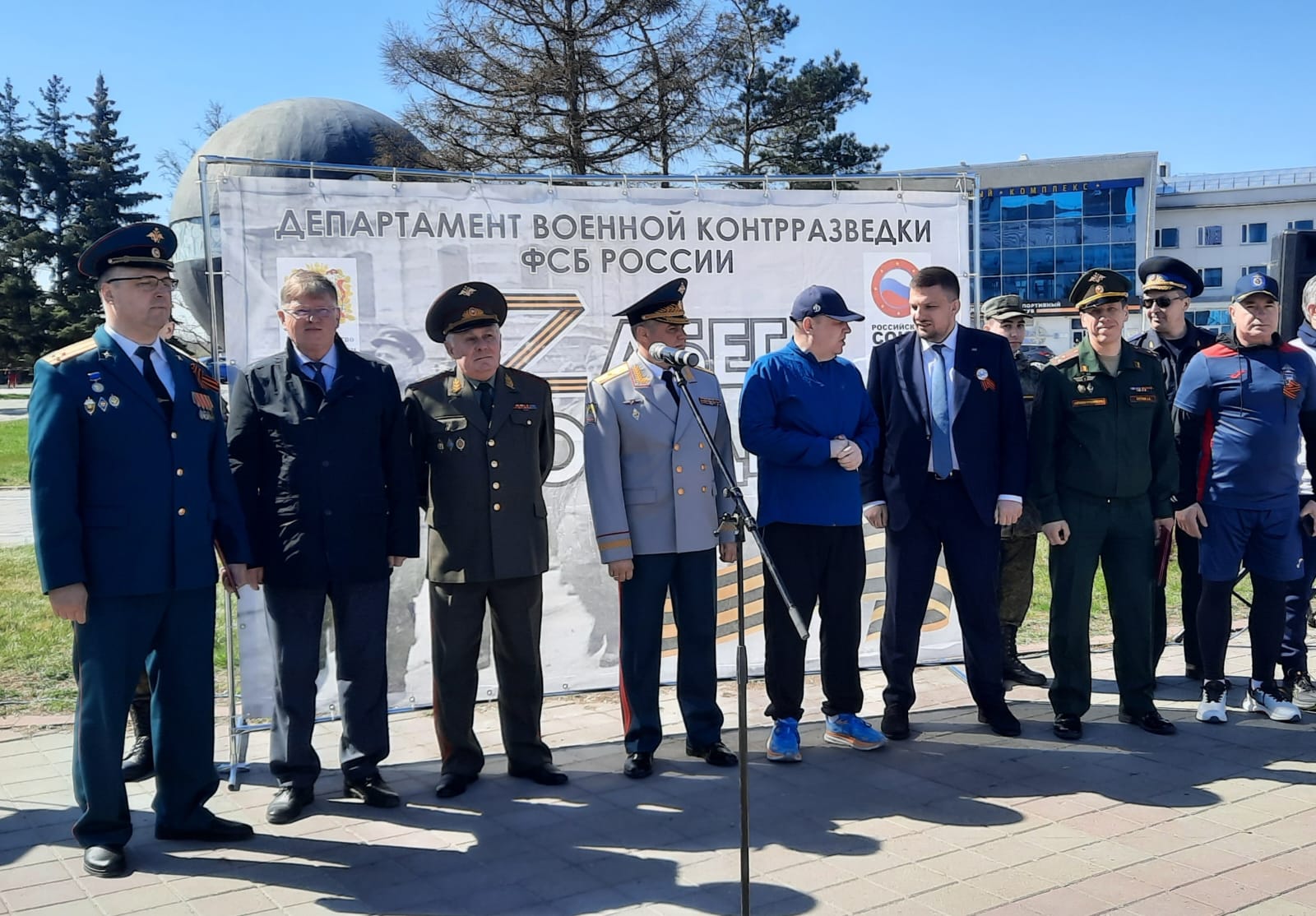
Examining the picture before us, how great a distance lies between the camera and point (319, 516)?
4535mm

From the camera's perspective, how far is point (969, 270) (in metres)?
6.57

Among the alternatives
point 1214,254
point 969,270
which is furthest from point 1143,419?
point 1214,254

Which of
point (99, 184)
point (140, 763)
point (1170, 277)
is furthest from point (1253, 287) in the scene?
point (99, 184)

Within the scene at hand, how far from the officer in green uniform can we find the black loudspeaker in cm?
323

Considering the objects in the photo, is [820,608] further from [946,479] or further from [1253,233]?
[1253,233]

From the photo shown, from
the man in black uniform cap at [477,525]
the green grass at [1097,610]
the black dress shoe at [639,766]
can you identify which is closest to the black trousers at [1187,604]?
the green grass at [1097,610]

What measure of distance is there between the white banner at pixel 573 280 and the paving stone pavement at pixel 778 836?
2.32ft

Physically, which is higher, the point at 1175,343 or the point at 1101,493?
the point at 1175,343

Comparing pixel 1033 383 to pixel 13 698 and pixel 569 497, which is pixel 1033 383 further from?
pixel 13 698

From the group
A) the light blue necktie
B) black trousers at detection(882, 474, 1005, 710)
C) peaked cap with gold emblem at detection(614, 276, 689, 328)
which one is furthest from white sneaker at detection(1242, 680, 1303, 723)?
peaked cap with gold emblem at detection(614, 276, 689, 328)

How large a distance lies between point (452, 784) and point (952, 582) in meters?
2.49

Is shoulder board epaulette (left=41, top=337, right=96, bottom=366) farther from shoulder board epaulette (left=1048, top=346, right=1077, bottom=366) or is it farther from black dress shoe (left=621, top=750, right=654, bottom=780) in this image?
shoulder board epaulette (left=1048, top=346, right=1077, bottom=366)

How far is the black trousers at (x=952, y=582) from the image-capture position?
5.41m

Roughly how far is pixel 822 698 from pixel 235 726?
2.97 m
